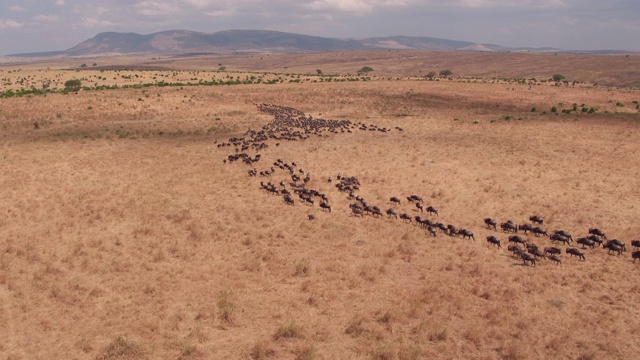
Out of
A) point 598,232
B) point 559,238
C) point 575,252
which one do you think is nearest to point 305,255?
point 575,252

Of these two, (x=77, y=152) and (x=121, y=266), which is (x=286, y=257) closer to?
(x=121, y=266)

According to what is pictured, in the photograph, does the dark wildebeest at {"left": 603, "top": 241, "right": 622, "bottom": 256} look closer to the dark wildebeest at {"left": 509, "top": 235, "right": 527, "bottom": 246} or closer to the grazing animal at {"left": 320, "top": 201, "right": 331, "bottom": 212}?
the dark wildebeest at {"left": 509, "top": 235, "right": 527, "bottom": 246}

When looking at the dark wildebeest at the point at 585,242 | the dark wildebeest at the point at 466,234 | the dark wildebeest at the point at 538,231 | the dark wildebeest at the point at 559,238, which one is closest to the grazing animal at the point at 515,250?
the dark wildebeest at the point at 466,234

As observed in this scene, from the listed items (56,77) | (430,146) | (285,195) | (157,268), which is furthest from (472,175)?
(56,77)

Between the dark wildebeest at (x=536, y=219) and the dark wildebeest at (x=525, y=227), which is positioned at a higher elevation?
the dark wildebeest at (x=536, y=219)

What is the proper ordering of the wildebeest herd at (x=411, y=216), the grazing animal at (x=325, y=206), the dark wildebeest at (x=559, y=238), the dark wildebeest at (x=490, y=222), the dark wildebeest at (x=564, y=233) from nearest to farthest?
the wildebeest herd at (x=411, y=216) < the dark wildebeest at (x=559, y=238) < the dark wildebeest at (x=564, y=233) < the dark wildebeest at (x=490, y=222) < the grazing animal at (x=325, y=206)

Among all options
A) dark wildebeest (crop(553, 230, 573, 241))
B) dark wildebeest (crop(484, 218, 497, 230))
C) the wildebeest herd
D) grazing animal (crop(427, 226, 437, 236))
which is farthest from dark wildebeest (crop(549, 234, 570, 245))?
grazing animal (crop(427, 226, 437, 236))

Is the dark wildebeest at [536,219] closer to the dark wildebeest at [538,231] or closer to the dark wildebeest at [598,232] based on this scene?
the dark wildebeest at [538,231]

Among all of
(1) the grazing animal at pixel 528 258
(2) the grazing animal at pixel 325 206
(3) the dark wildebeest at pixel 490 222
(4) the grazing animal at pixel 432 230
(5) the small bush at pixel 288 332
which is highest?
(2) the grazing animal at pixel 325 206
